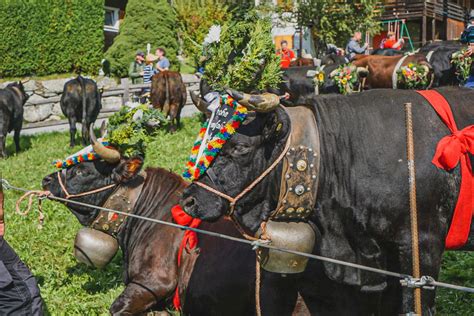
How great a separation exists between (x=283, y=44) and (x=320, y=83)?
283 inches

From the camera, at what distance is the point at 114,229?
17.2 feet

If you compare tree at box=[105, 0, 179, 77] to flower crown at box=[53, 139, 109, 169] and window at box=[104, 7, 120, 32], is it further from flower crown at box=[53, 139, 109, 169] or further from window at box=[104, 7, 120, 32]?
flower crown at box=[53, 139, 109, 169]

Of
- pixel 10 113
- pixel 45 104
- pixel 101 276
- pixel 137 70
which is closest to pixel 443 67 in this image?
pixel 101 276

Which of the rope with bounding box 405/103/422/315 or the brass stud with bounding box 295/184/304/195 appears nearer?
the rope with bounding box 405/103/422/315

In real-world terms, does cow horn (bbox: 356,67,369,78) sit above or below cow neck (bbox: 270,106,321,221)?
above

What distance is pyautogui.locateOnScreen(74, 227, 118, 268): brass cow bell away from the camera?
5227 mm

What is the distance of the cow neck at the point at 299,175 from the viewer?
3.49 m

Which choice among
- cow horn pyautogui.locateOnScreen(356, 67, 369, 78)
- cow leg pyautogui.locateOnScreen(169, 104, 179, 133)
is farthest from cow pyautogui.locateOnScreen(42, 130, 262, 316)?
cow leg pyautogui.locateOnScreen(169, 104, 179, 133)

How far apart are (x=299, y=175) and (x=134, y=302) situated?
1902 millimetres

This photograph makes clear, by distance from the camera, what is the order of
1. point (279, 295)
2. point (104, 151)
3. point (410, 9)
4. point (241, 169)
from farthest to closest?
point (410, 9), point (104, 151), point (279, 295), point (241, 169)

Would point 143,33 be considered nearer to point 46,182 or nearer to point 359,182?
point 46,182

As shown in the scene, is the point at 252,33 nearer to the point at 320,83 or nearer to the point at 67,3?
the point at 320,83

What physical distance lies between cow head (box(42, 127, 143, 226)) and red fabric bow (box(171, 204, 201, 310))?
2.11 feet

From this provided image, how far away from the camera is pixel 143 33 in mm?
25734
